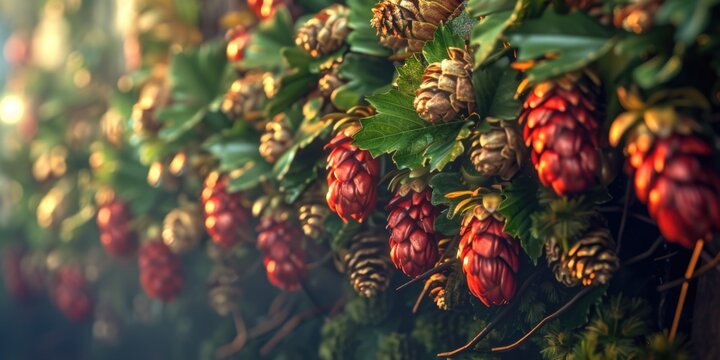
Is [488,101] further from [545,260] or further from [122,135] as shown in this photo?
[122,135]

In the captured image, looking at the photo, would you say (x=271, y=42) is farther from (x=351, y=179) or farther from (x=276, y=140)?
(x=351, y=179)

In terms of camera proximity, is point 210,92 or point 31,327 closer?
point 210,92

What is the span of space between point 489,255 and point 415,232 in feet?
0.30

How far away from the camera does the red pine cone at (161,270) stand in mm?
1099

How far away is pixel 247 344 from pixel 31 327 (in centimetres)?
69

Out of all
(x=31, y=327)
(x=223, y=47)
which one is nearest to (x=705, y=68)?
(x=223, y=47)

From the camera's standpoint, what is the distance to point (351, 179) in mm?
747

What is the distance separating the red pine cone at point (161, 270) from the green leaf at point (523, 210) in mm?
590

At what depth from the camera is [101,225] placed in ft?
3.87

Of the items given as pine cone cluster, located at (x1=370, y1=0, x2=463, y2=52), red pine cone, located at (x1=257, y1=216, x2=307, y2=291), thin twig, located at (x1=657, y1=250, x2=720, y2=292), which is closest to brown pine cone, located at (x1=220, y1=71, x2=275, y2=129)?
red pine cone, located at (x1=257, y1=216, x2=307, y2=291)

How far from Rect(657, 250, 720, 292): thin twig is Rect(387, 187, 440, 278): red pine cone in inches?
8.0

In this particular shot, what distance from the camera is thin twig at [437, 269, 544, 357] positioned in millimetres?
679

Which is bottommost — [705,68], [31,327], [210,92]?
[31,327]

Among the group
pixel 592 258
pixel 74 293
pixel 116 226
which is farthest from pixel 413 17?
pixel 74 293
